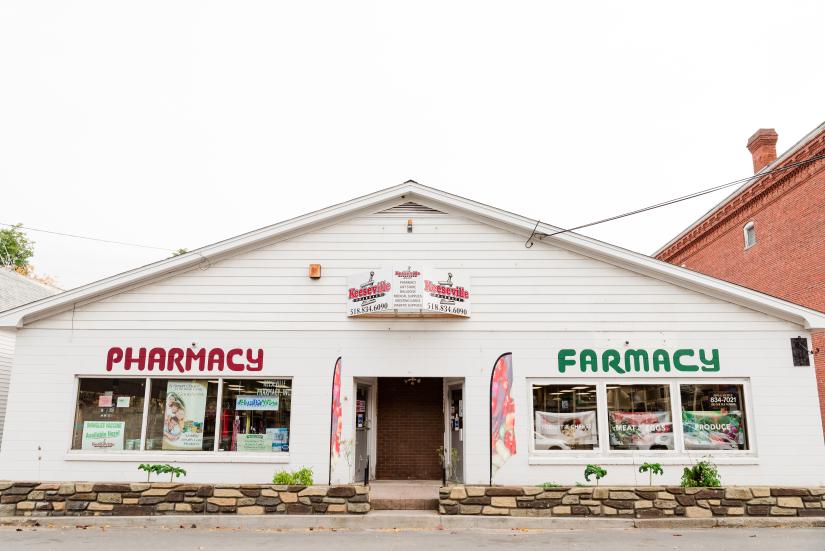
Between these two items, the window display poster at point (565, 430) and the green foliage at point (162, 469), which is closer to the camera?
the green foliage at point (162, 469)

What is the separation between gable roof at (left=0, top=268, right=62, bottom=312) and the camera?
1879 centimetres

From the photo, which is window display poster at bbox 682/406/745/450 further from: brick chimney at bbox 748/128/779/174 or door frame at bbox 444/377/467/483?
brick chimney at bbox 748/128/779/174

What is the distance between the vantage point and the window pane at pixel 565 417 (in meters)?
12.3

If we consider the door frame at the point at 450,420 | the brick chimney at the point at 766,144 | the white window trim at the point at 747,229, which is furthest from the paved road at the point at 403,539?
the brick chimney at the point at 766,144

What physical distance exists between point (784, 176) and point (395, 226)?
12.4 m

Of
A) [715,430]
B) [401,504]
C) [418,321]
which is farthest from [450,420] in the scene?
[715,430]

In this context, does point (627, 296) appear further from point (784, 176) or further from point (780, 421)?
point (784, 176)

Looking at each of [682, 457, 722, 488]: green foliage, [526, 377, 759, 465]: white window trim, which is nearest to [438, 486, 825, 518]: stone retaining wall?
[682, 457, 722, 488]: green foliage

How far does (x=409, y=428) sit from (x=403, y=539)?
16.0 feet

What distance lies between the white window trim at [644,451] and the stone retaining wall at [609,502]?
4.01 ft

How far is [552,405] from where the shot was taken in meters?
12.4

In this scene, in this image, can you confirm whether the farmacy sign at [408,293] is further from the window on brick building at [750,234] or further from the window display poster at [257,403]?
the window on brick building at [750,234]

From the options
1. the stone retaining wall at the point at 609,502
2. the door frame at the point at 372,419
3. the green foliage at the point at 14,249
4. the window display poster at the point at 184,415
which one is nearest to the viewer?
the stone retaining wall at the point at 609,502

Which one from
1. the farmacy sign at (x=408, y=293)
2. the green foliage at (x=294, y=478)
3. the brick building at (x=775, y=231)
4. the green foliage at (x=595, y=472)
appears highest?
the brick building at (x=775, y=231)
